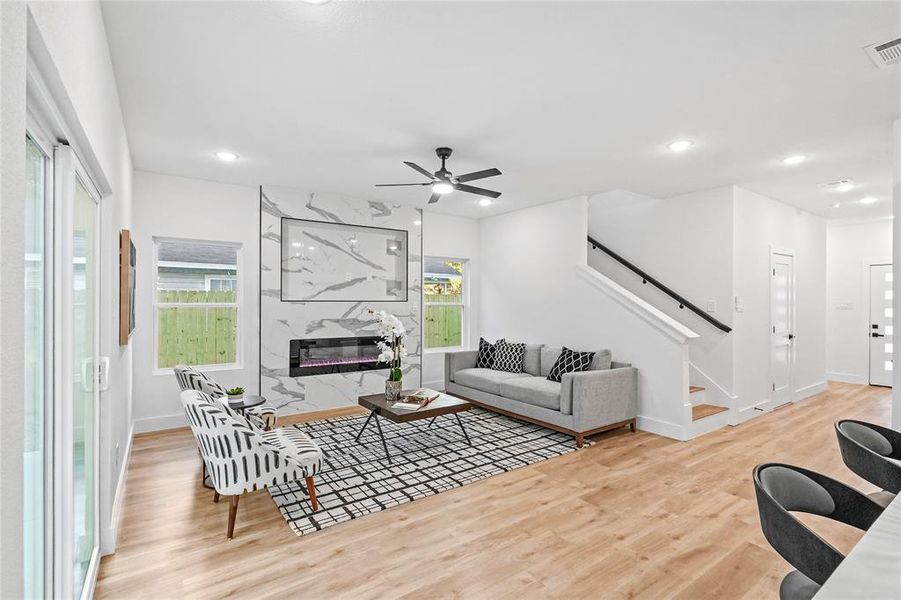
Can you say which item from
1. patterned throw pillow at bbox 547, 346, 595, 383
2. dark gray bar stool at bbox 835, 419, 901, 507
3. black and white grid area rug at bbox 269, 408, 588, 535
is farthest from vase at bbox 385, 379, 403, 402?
dark gray bar stool at bbox 835, 419, 901, 507

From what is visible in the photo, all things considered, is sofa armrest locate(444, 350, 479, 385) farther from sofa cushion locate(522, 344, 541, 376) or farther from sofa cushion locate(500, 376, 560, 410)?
sofa cushion locate(500, 376, 560, 410)

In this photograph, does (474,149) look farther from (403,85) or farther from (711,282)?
(711,282)

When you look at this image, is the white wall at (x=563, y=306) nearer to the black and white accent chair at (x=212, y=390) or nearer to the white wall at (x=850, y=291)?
the black and white accent chair at (x=212, y=390)

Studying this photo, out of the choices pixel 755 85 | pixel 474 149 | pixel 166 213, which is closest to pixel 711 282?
pixel 755 85

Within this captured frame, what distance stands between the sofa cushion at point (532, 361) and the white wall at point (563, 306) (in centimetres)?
37

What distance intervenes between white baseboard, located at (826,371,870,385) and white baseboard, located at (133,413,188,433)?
9861 mm

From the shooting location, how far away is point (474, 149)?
3.95 m

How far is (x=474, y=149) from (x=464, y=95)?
41.0 inches

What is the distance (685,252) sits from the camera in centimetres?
559

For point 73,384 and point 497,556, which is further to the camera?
point 497,556

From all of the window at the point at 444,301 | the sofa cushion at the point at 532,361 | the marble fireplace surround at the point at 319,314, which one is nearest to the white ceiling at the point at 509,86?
the marble fireplace surround at the point at 319,314

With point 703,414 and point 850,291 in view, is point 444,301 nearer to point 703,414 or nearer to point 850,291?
point 703,414

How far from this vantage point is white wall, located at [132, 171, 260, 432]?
15.4ft

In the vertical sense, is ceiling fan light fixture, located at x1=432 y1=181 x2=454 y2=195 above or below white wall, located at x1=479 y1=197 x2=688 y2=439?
above
